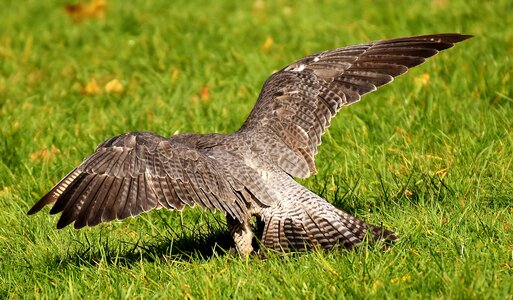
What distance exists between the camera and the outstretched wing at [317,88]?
20.6ft

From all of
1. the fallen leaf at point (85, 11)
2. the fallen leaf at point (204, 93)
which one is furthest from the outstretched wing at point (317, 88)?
the fallen leaf at point (85, 11)

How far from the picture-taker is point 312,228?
5418 mm

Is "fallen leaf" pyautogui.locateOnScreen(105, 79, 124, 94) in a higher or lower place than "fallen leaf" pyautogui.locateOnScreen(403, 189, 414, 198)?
higher

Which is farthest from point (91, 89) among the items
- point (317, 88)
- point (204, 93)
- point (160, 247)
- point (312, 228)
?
point (312, 228)

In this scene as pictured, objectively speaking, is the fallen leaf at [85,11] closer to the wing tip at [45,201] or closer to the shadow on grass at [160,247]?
the shadow on grass at [160,247]

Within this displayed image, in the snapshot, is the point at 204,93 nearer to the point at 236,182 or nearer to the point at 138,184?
the point at 236,182

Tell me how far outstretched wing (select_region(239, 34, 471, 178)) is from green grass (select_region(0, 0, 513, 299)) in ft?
1.55

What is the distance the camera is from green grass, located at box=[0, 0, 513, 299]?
16.6 feet

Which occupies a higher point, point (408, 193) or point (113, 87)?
point (113, 87)

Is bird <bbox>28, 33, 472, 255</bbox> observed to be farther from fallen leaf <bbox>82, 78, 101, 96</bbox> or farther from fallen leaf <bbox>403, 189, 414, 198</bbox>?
fallen leaf <bbox>82, 78, 101, 96</bbox>

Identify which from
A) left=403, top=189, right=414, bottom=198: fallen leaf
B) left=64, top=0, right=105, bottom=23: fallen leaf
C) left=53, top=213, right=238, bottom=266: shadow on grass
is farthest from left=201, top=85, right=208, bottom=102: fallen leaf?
left=64, top=0, right=105, bottom=23: fallen leaf

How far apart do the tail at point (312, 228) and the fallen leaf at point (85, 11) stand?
6.39 metres

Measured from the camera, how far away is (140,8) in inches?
449

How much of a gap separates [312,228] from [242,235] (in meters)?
0.49
